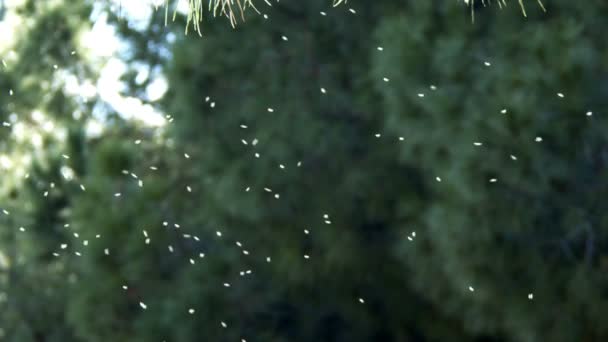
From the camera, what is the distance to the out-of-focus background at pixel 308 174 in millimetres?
3688

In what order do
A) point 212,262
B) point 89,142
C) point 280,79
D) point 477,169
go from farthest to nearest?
point 89,142, point 212,262, point 280,79, point 477,169

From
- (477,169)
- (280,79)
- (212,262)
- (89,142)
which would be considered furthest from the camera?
(89,142)

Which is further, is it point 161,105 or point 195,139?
point 161,105

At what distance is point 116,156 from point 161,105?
11.7 inches

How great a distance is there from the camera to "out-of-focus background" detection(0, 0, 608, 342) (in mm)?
3688

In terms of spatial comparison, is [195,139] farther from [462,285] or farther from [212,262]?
[462,285]

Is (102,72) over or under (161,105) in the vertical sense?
over

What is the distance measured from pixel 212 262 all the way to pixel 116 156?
61cm

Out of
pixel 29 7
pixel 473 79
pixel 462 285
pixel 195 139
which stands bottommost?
pixel 462 285

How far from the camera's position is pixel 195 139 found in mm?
4652

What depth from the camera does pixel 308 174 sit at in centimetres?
440

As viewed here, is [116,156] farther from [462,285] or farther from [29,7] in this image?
[462,285]

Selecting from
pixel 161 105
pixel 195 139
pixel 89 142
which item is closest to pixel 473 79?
pixel 195 139

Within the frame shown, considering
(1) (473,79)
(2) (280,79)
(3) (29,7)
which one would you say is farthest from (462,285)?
(3) (29,7)
